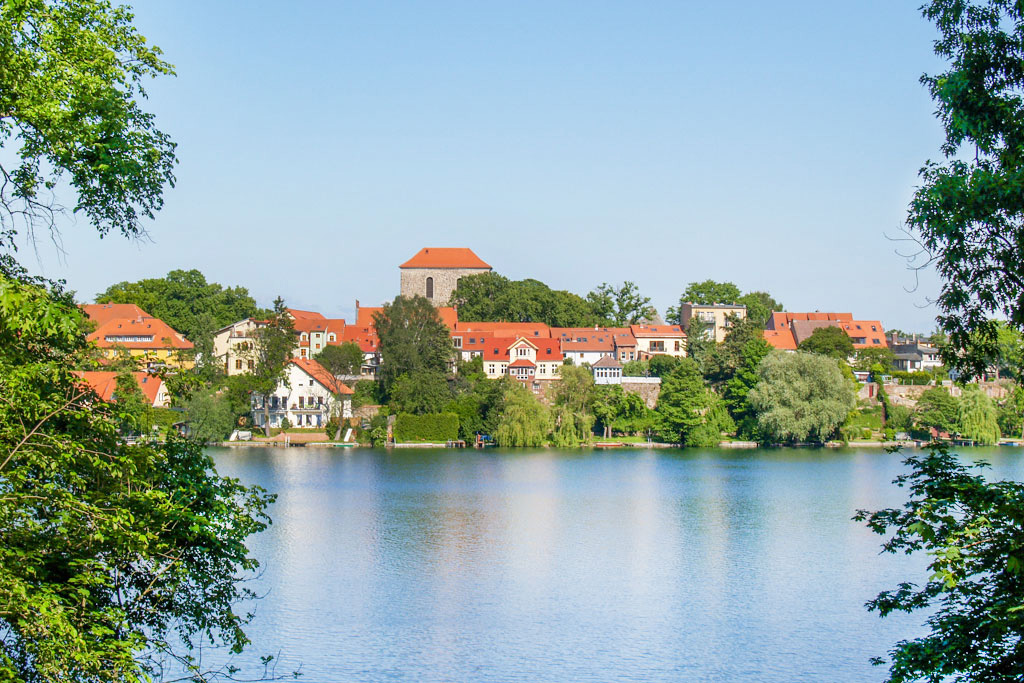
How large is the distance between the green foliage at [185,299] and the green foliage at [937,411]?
4974cm

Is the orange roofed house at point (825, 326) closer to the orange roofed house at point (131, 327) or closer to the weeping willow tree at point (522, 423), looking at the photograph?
the weeping willow tree at point (522, 423)

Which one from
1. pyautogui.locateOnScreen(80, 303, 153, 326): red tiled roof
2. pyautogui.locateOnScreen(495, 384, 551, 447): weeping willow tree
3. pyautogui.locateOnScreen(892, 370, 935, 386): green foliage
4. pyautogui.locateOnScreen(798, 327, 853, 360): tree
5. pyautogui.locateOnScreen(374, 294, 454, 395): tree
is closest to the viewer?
pyautogui.locateOnScreen(495, 384, 551, 447): weeping willow tree

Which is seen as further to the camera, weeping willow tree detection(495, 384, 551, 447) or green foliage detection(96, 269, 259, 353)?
green foliage detection(96, 269, 259, 353)

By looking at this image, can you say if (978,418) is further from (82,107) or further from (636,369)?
(82,107)

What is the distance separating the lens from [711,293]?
9931cm

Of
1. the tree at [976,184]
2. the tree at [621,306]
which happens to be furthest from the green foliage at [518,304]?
the tree at [976,184]

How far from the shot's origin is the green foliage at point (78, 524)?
22.9 feet

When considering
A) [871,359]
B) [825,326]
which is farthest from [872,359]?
[825,326]

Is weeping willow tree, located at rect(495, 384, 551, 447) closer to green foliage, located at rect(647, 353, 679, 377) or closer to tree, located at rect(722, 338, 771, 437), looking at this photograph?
tree, located at rect(722, 338, 771, 437)

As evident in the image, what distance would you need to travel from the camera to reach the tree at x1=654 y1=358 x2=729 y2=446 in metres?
54.9

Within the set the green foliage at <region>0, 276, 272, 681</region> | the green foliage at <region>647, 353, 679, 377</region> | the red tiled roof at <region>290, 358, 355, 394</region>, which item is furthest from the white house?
the green foliage at <region>0, 276, 272, 681</region>

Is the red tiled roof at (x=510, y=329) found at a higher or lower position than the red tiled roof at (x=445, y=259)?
lower

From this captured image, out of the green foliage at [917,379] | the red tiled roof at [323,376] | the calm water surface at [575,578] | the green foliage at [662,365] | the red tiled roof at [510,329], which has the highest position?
the red tiled roof at [510,329]

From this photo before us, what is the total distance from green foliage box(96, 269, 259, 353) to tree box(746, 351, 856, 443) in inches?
1701
